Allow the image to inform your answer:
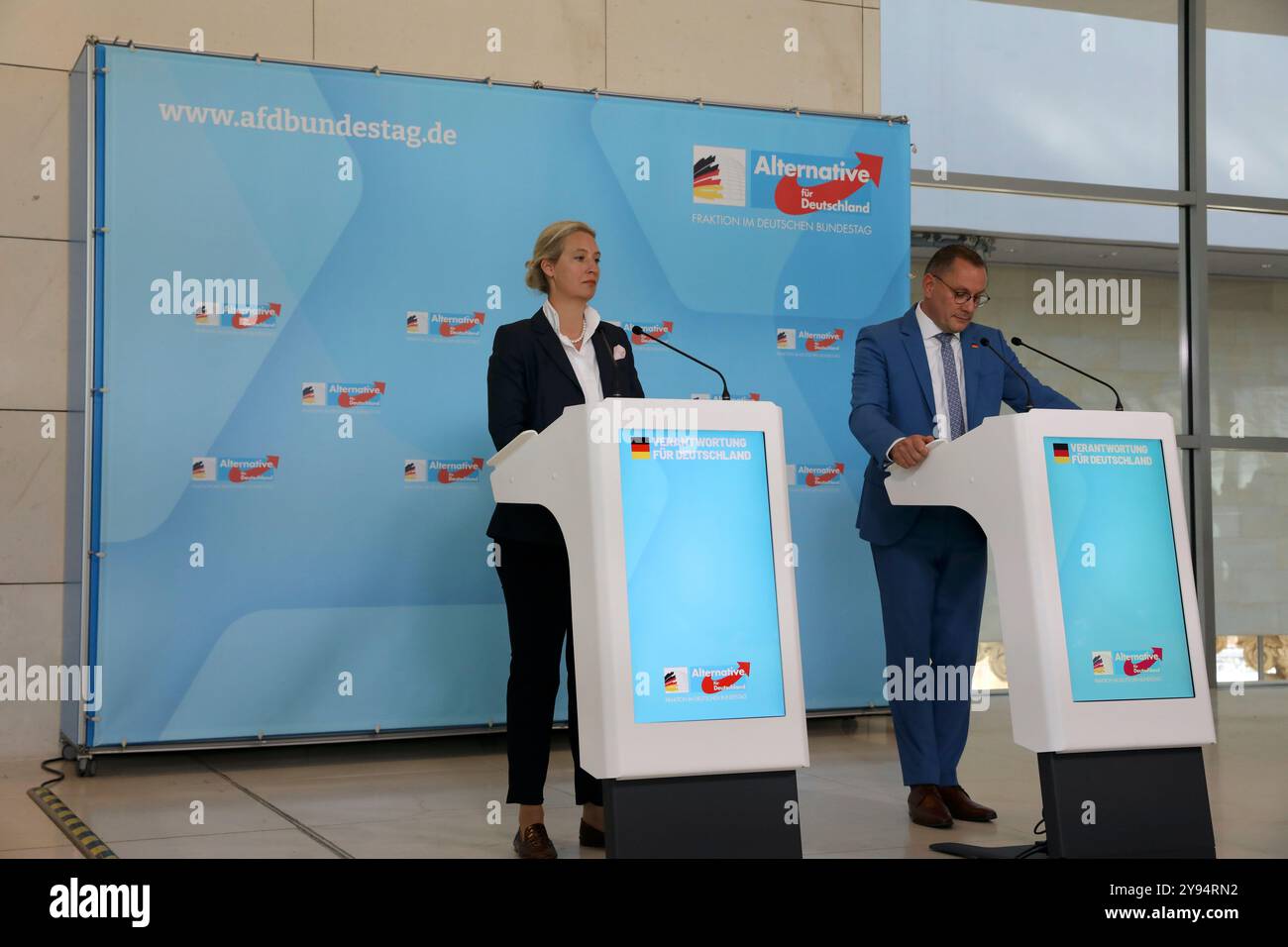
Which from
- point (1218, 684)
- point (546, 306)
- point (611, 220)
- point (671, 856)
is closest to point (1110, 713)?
point (671, 856)

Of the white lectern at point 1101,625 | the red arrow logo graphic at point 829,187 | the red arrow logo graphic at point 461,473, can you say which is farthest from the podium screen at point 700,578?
the red arrow logo graphic at point 829,187

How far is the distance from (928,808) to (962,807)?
0.51 ft

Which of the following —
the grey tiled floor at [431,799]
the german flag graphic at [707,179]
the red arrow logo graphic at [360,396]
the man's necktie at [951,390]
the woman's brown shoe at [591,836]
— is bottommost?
the grey tiled floor at [431,799]

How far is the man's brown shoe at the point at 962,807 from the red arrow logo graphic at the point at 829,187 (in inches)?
109

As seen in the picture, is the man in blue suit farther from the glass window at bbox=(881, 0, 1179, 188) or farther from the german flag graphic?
the glass window at bbox=(881, 0, 1179, 188)

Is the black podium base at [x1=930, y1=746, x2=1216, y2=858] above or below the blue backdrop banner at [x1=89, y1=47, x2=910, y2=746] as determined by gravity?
below

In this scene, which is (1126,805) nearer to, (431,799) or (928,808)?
(928,808)

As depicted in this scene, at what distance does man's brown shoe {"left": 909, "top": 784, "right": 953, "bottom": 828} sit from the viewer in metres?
3.72

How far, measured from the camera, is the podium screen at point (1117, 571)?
304 cm

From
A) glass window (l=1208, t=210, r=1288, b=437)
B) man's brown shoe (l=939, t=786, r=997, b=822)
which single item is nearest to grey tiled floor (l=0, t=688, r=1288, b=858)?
man's brown shoe (l=939, t=786, r=997, b=822)

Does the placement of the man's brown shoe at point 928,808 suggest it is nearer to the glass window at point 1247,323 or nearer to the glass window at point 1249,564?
the glass window at point 1249,564

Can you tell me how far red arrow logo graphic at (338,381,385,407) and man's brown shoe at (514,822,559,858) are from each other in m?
2.22

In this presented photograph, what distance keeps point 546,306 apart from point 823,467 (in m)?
2.36

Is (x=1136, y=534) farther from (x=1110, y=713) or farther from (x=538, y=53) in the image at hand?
(x=538, y=53)
